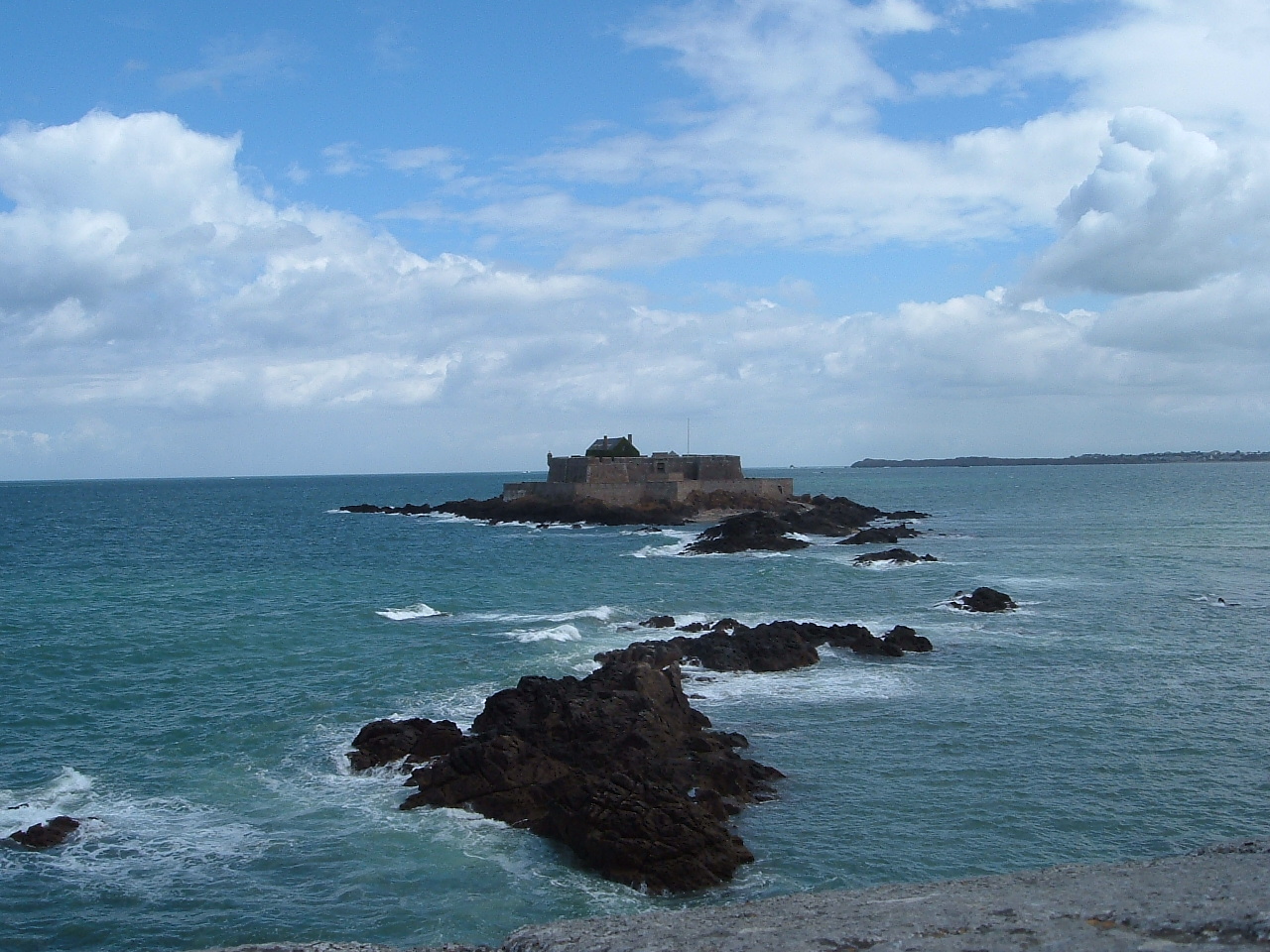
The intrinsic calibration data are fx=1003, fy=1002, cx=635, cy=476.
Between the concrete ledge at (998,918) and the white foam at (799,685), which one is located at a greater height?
the concrete ledge at (998,918)

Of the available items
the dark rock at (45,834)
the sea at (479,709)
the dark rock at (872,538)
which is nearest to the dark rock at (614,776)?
the sea at (479,709)

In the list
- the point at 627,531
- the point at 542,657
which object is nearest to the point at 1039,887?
the point at 542,657

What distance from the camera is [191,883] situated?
1261cm

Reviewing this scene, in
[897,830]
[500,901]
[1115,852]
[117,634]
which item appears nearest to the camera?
[500,901]

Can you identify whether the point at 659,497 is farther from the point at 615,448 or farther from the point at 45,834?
the point at 45,834

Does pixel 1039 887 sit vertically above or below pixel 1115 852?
above

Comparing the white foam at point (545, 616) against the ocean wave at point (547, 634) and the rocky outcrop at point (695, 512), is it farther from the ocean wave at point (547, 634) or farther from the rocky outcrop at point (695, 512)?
the rocky outcrop at point (695, 512)

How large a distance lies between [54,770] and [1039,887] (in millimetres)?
15715

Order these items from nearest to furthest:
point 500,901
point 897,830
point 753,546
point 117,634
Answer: point 500,901 < point 897,830 < point 117,634 < point 753,546

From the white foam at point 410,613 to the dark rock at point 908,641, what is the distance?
14637mm

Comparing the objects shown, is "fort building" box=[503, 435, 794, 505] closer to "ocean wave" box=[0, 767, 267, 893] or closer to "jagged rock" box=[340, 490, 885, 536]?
"jagged rock" box=[340, 490, 885, 536]

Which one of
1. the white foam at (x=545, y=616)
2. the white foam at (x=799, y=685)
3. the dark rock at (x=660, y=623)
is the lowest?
the white foam at (x=799, y=685)

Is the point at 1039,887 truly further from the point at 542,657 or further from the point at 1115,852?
the point at 542,657

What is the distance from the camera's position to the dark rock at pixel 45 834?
1377 cm
